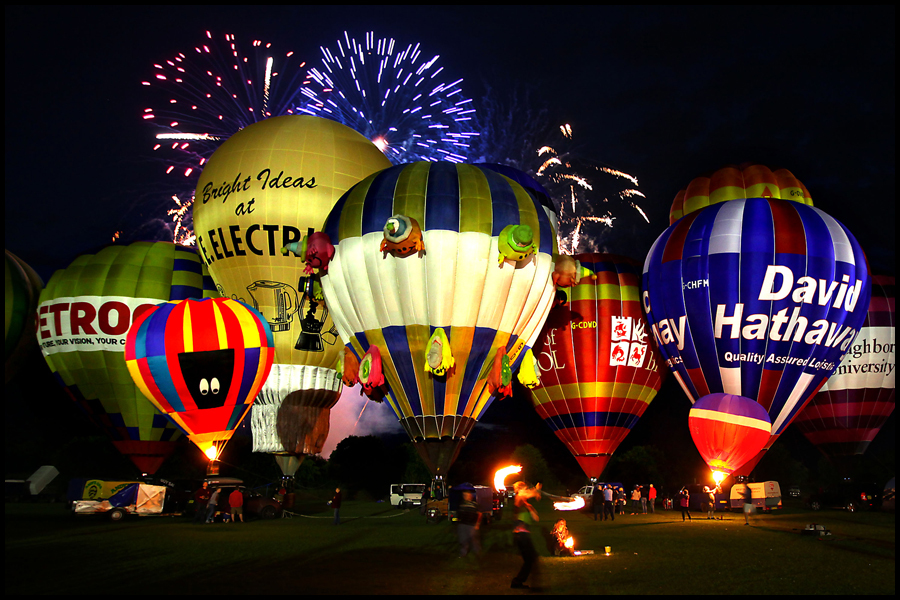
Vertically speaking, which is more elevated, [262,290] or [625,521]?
[262,290]

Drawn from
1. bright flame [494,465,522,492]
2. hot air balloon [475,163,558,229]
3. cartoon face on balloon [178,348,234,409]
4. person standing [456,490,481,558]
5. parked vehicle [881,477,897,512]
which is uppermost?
→ hot air balloon [475,163,558,229]

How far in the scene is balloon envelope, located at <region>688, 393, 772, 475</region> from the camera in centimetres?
2170

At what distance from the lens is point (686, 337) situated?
81.5ft

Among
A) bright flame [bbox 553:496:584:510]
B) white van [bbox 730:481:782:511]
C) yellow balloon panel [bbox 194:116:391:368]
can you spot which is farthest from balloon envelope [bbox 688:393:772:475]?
yellow balloon panel [bbox 194:116:391:368]

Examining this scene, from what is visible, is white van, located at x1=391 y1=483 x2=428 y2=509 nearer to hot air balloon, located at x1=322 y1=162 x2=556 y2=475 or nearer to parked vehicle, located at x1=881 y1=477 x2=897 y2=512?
hot air balloon, located at x1=322 y1=162 x2=556 y2=475

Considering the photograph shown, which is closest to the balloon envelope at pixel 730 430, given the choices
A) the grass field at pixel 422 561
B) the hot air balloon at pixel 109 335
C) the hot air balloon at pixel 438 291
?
the grass field at pixel 422 561

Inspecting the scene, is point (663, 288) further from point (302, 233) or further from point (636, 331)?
point (302, 233)

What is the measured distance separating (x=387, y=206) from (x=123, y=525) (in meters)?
10.6

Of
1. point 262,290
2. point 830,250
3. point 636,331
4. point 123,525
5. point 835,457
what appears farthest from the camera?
point 835,457

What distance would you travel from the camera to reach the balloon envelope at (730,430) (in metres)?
21.7

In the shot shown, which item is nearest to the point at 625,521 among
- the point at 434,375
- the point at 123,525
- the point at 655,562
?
the point at 434,375

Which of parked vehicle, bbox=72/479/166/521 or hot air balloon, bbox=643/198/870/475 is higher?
hot air balloon, bbox=643/198/870/475

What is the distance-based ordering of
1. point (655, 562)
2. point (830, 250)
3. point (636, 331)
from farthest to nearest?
point (636, 331)
point (830, 250)
point (655, 562)

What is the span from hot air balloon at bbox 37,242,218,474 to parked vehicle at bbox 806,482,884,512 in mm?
22723
